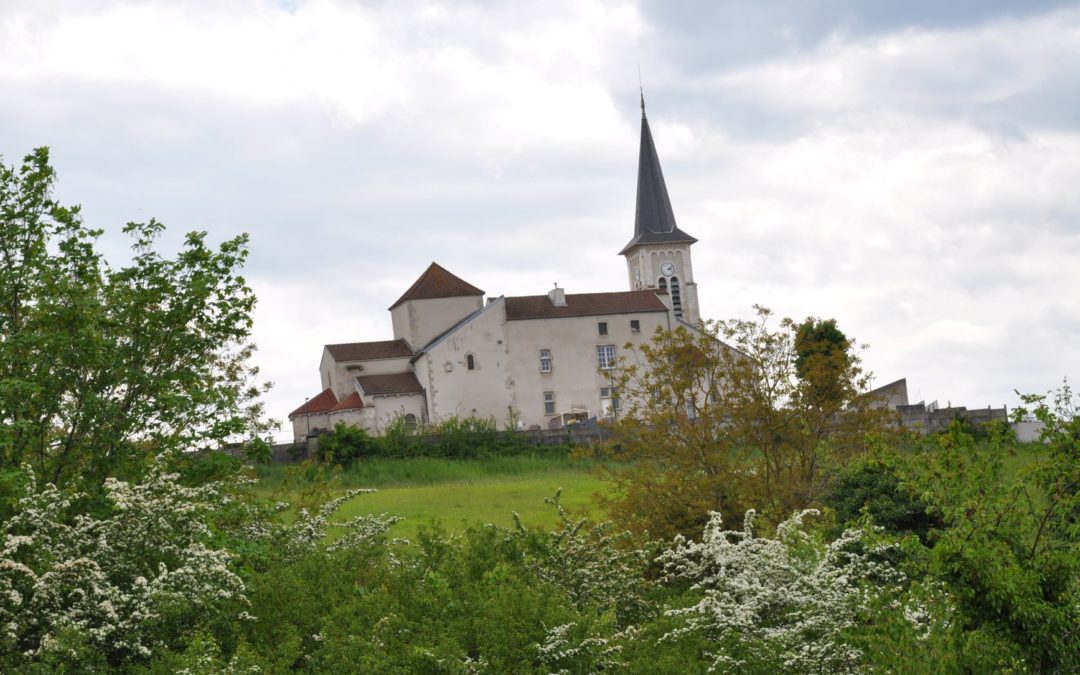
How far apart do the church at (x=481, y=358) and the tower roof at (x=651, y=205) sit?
56.7 feet

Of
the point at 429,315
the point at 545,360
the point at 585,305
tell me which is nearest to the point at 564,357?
the point at 545,360

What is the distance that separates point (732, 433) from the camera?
822 inches

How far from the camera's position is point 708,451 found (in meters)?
20.1

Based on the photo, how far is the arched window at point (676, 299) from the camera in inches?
3600

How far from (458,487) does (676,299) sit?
194ft

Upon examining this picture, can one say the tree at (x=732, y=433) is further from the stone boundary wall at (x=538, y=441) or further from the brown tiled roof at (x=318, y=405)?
the brown tiled roof at (x=318, y=405)

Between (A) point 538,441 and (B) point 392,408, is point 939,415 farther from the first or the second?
(B) point 392,408

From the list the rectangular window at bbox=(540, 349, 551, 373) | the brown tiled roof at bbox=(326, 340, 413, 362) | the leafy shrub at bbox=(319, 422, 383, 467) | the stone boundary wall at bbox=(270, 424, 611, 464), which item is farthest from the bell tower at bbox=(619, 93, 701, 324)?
the leafy shrub at bbox=(319, 422, 383, 467)

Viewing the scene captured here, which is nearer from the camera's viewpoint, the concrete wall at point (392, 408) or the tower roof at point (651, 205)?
the concrete wall at point (392, 408)

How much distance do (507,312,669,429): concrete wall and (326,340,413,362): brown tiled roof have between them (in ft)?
19.6

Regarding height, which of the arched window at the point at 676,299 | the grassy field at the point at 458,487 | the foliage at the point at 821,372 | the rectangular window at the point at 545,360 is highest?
the arched window at the point at 676,299

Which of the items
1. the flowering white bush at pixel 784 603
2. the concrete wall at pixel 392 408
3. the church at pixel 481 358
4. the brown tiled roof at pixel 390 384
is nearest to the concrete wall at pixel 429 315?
the church at pixel 481 358

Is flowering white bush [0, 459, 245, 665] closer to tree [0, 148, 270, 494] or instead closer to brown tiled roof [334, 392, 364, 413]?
tree [0, 148, 270, 494]

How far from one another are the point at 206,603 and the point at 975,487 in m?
7.62
